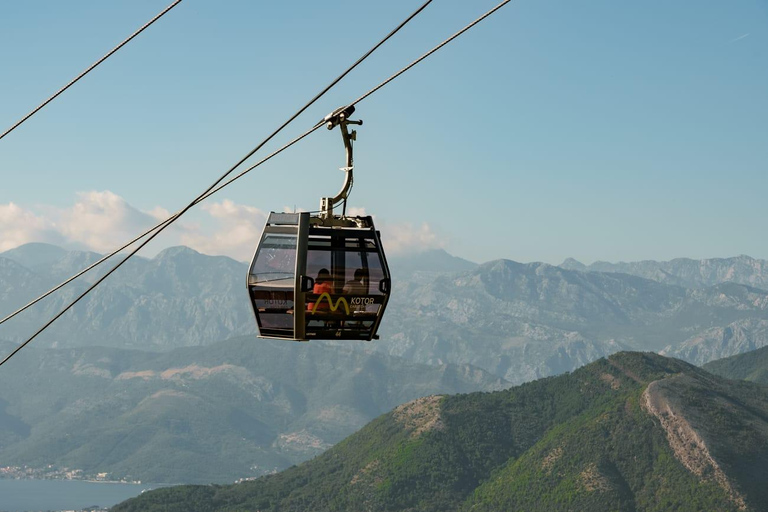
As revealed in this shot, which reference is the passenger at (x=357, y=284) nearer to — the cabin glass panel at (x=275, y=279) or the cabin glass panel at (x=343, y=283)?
the cabin glass panel at (x=343, y=283)

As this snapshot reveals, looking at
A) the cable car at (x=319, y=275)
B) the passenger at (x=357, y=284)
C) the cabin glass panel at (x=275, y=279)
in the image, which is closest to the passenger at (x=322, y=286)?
the cable car at (x=319, y=275)

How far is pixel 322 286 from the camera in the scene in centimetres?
2281

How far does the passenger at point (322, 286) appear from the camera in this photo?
2271 centimetres

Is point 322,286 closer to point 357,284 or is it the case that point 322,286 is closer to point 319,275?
A: point 319,275

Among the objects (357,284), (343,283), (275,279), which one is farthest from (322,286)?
(275,279)

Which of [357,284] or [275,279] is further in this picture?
[357,284]

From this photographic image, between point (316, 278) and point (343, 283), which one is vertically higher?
point (316, 278)

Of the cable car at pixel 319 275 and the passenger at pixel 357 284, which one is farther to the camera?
the passenger at pixel 357 284

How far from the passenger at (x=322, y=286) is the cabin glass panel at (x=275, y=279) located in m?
0.57

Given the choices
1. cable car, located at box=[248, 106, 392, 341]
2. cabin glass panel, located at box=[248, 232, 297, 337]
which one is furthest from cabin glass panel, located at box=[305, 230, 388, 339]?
cabin glass panel, located at box=[248, 232, 297, 337]

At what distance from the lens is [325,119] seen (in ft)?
70.3

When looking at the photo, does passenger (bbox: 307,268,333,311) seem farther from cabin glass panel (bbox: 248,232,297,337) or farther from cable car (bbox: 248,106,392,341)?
cabin glass panel (bbox: 248,232,297,337)

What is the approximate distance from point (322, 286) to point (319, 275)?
262 mm

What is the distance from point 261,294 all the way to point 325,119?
4.37m
